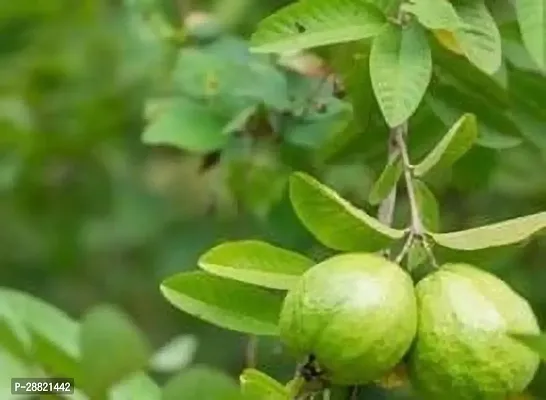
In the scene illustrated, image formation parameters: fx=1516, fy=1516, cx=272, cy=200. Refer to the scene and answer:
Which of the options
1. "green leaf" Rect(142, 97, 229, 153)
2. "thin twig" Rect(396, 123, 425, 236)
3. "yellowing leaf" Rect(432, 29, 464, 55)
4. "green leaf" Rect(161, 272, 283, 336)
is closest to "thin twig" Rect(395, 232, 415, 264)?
"thin twig" Rect(396, 123, 425, 236)

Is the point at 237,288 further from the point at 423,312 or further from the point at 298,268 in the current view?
the point at 423,312

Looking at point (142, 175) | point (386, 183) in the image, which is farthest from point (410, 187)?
point (142, 175)

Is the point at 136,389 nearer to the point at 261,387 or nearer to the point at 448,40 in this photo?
the point at 261,387

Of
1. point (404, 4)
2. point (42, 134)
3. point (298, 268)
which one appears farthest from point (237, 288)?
point (42, 134)

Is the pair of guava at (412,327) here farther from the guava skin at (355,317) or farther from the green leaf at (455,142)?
the green leaf at (455,142)

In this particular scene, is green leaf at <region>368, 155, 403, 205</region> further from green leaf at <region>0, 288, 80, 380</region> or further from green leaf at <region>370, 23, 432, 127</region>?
green leaf at <region>0, 288, 80, 380</region>

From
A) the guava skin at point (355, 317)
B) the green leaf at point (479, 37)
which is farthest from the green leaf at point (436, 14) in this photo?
the guava skin at point (355, 317)
